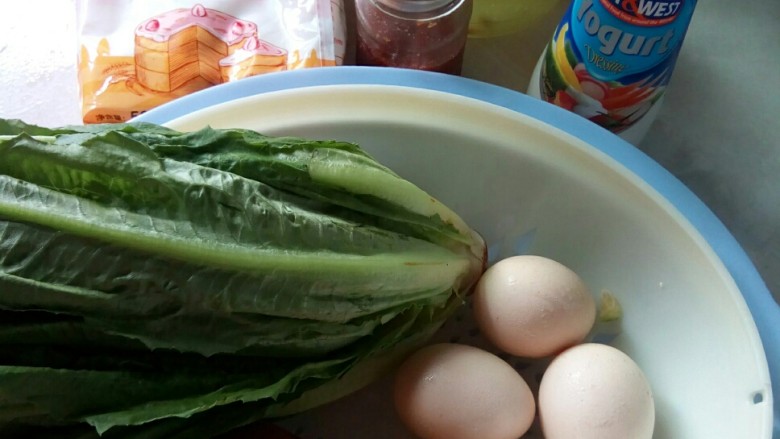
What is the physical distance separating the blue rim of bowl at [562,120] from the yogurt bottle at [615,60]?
4cm

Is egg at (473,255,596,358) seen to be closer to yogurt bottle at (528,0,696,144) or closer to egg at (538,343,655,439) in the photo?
egg at (538,343,655,439)

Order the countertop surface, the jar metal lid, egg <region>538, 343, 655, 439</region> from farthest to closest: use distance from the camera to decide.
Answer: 1. the countertop surface
2. the jar metal lid
3. egg <region>538, 343, 655, 439</region>

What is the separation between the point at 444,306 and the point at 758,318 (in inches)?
9.9

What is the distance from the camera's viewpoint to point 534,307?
24.0 inches

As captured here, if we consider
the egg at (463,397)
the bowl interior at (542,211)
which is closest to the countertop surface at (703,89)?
the bowl interior at (542,211)

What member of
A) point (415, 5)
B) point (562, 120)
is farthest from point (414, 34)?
point (562, 120)

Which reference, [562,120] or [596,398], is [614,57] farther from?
[596,398]

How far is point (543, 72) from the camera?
0.74 meters

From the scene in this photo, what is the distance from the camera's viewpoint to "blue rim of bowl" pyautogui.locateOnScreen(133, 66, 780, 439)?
2.04 ft

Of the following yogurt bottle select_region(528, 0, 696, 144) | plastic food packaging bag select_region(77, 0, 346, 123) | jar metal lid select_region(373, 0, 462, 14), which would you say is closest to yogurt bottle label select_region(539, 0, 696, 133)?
yogurt bottle select_region(528, 0, 696, 144)

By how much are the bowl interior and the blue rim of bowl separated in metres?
0.02

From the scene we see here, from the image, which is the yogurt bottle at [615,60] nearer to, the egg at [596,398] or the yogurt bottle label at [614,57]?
the yogurt bottle label at [614,57]

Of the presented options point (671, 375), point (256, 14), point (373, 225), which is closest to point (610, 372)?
point (671, 375)

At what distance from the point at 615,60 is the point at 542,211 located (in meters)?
0.14
